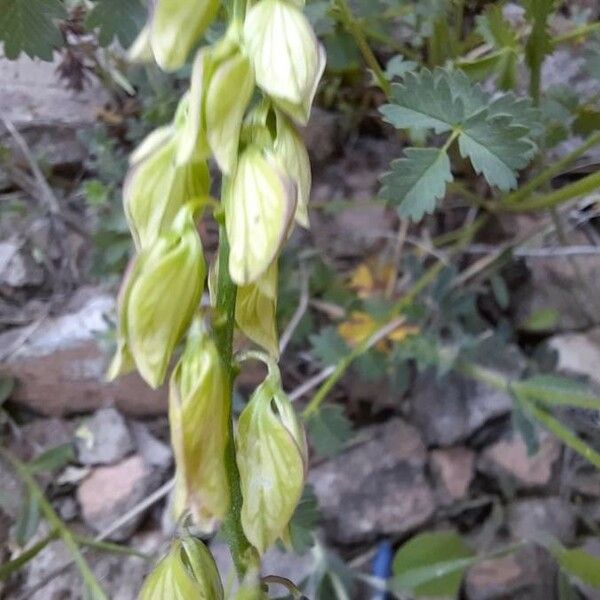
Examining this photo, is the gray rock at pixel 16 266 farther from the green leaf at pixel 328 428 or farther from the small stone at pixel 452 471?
the small stone at pixel 452 471

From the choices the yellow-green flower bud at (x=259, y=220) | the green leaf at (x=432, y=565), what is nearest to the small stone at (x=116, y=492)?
the green leaf at (x=432, y=565)

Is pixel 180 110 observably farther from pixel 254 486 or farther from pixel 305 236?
pixel 305 236

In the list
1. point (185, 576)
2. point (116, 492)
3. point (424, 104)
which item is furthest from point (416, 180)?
point (116, 492)

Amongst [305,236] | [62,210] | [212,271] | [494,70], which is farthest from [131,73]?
[212,271]

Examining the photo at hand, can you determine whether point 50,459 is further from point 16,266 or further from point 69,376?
point 16,266

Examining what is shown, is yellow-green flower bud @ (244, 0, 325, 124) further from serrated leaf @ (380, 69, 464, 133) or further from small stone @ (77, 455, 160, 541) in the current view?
small stone @ (77, 455, 160, 541)

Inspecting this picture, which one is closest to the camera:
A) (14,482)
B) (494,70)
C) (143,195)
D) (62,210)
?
(143,195)
